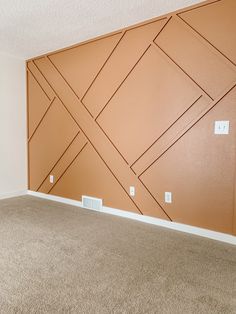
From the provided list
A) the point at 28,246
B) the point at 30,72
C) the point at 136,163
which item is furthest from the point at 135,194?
the point at 30,72

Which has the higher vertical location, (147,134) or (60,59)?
(60,59)

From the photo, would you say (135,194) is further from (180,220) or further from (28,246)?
(28,246)

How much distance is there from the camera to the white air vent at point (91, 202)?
11.4ft

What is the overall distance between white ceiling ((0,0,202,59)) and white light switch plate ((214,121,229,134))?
1.26m

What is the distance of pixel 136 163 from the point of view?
10.2 ft

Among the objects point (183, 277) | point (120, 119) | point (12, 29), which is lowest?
point (183, 277)

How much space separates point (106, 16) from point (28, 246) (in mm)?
2563

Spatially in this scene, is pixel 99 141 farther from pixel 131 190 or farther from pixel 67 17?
pixel 67 17

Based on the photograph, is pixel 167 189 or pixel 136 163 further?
pixel 136 163

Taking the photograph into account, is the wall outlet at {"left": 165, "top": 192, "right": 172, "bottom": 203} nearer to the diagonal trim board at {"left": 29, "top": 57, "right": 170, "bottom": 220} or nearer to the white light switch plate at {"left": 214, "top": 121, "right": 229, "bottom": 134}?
the diagonal trim board at {"left": 29, "top": 57, "right": 170, "bottom": 220}

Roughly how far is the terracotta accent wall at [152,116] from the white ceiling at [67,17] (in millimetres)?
157

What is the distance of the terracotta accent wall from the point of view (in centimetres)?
250

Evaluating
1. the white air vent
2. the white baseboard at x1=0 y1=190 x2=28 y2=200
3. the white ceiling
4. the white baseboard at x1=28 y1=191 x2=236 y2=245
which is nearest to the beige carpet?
the white baseboard at x1=28 y1=191 x2=236 y2=245

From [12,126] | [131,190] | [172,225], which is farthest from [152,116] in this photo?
[12,126]
